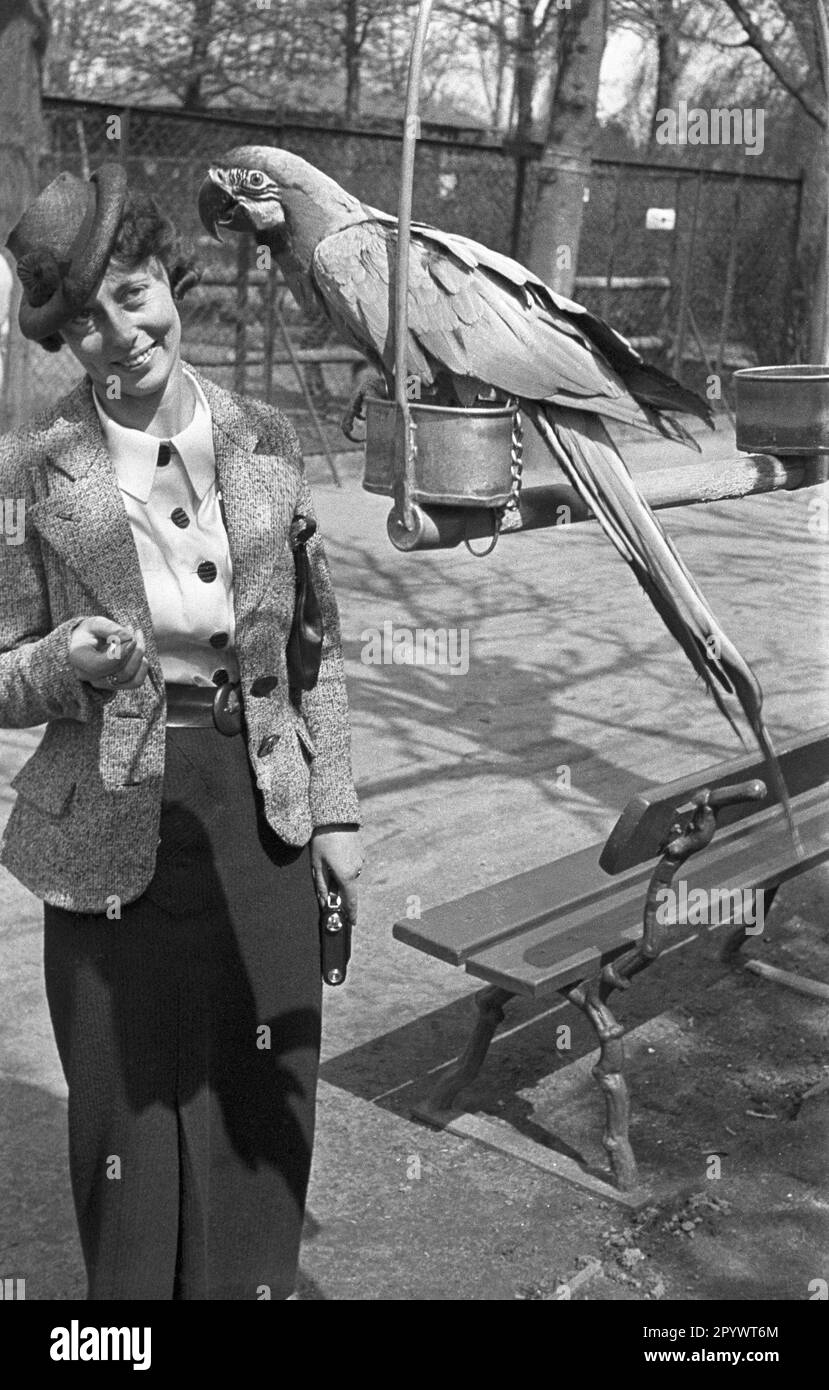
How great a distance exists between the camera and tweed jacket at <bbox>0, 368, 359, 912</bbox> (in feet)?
7.02

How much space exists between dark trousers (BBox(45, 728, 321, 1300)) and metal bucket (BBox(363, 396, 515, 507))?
1.83 ft

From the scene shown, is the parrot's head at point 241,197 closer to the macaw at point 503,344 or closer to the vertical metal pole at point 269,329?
the macaw at point 503,344

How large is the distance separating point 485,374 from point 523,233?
1026cm

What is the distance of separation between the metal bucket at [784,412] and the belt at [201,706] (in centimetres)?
160

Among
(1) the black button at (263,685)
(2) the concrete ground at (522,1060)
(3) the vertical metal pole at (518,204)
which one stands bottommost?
(2) the concrete ground at (522,1060)

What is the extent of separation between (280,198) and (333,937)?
1.55 metres

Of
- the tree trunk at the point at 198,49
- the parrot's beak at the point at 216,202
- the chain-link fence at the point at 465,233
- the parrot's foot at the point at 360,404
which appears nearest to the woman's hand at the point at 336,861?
the parrot's foot at the point at 360,404

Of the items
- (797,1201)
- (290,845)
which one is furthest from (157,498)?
(797,1201)

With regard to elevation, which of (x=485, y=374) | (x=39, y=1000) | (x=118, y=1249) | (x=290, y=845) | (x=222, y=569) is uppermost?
(x=485, y=374)

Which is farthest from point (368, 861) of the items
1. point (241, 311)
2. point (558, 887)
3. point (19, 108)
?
point (241, 311)

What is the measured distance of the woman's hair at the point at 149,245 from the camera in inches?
82.0
